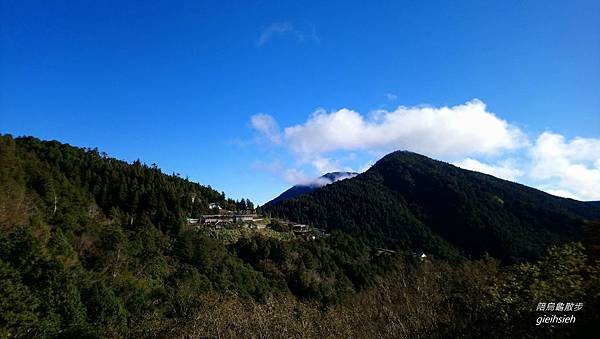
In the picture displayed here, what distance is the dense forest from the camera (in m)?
13.5

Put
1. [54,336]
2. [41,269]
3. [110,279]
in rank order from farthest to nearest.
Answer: [110,279]
[41,269]
[54,336]

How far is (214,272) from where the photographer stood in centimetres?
7750

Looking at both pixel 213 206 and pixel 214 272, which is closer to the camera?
pixel 214 272

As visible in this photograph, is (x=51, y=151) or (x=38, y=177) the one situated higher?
(x=51, y=151)

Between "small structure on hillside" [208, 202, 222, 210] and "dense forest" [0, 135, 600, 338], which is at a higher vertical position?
"small structure on hillside" [208, 202, 222, 210]

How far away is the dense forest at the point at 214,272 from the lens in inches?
530

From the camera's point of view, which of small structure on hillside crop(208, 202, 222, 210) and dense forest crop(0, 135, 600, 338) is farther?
small structure on hillside crop(208, 202, 222, 210)

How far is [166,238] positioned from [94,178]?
1184 inches

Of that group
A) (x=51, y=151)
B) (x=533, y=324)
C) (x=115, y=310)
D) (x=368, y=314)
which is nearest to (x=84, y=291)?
(x=115, y=310)

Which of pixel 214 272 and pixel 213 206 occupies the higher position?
pixel 213 206

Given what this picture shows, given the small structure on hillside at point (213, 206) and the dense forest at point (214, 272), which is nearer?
the dense forest at point (214, 272)

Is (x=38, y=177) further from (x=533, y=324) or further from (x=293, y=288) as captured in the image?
(x=533, y=324)

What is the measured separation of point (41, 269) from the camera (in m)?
34.8

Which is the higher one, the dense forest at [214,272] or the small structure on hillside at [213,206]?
the small structure on hillside at [213,206]
